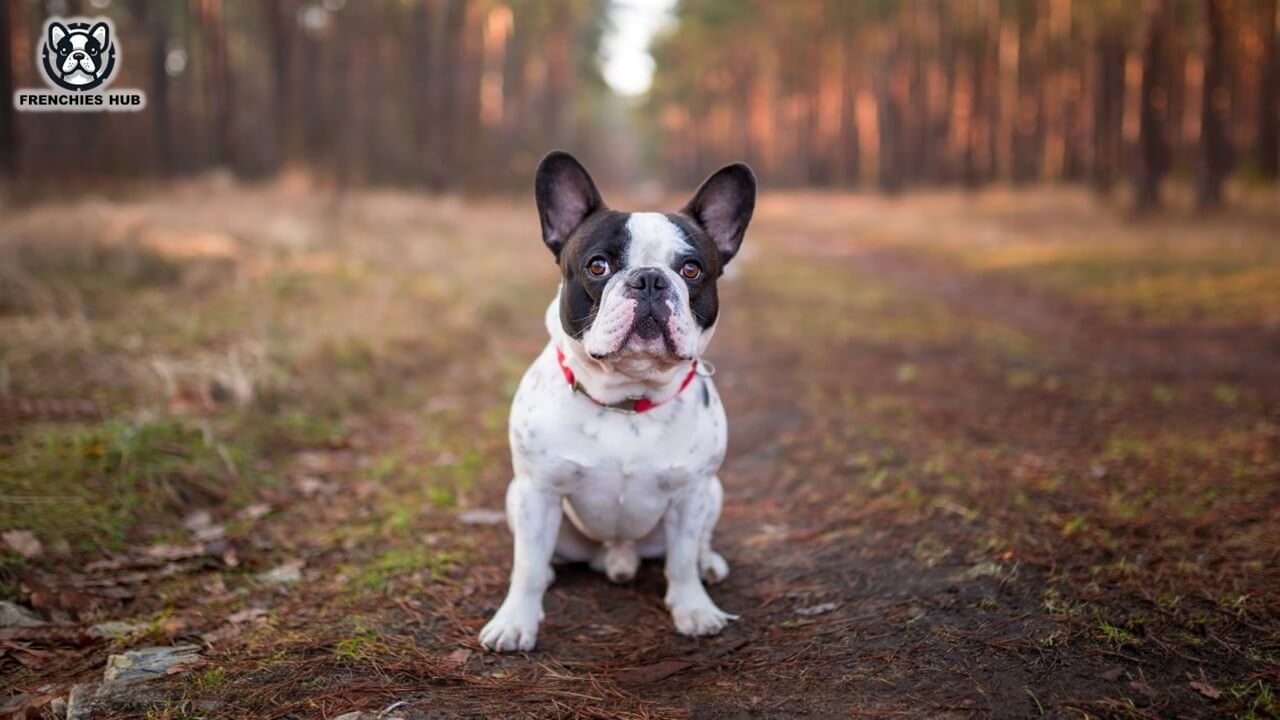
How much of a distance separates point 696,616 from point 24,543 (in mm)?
2839

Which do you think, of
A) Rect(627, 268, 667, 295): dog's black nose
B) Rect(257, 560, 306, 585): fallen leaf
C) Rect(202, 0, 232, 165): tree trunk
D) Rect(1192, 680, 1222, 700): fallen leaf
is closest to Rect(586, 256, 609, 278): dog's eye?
Rect(627, 268, 667, 295): dog's black nose

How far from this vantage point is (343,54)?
26.1m

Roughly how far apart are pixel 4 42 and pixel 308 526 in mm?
Answer: 12448

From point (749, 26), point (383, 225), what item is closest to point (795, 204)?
point (749, 26)

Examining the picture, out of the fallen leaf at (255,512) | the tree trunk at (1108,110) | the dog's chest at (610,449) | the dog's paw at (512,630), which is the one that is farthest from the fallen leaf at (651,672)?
the tree trunk at (1108,110)

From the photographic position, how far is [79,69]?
6680 mm

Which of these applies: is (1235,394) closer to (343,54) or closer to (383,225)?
(383,225)

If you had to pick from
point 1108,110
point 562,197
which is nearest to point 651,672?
point 562,197

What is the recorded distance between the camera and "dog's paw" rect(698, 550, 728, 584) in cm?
391

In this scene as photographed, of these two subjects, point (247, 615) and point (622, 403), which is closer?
point (622, 403)

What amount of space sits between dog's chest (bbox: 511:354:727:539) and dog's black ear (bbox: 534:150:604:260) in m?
0.60

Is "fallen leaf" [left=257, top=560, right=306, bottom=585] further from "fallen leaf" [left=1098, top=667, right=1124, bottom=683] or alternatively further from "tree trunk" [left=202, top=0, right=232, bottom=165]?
"tree trunk" [left=202, top=0, right=232, bottom=165]

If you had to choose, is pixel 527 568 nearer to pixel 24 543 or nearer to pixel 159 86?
pixel 24 543

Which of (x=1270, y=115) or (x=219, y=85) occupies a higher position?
(x=219, y=85)
